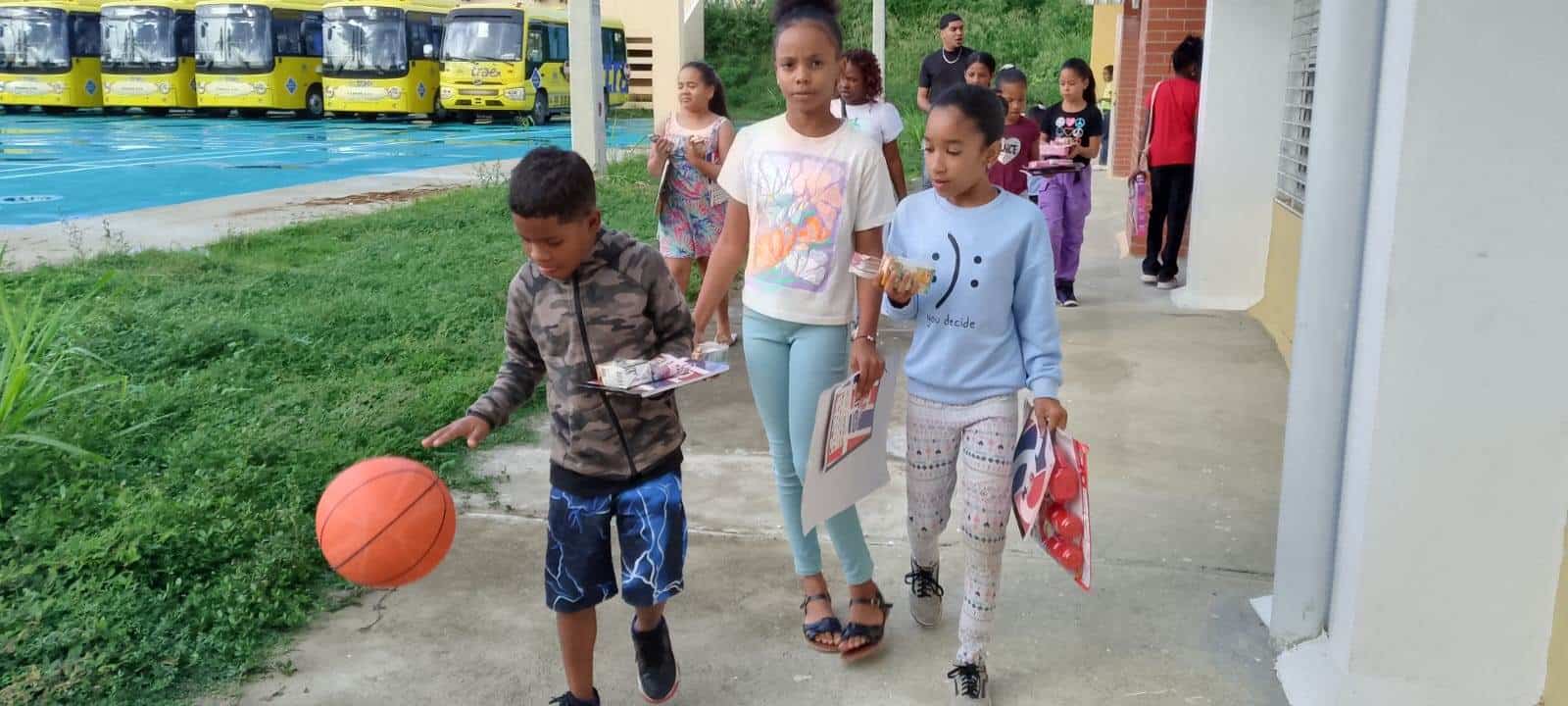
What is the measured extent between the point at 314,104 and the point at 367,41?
3.47 meters

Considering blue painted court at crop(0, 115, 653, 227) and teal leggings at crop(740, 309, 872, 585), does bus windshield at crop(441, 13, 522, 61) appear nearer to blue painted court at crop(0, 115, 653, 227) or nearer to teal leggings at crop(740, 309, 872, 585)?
blue painted court at crop(0, 115, 653, 227)

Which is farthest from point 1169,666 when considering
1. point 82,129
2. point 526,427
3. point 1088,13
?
point 1088,13

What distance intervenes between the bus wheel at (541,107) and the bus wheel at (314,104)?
535 centimetres

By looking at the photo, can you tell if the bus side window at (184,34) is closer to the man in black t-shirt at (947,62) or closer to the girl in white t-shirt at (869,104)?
the man in black t-shirt at (947,62)

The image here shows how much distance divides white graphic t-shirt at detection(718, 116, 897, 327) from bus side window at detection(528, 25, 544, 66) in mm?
28893

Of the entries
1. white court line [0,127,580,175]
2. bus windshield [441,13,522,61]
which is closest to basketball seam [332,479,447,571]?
white court line [0,127,580,175]

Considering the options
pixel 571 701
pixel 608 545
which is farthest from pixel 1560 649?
pixel 571 701

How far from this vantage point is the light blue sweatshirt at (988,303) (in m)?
3.22

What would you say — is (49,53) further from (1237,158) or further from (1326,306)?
(1326,306)

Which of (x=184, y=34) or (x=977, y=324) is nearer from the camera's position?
(x=977, y=324)

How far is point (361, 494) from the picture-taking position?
117 inches

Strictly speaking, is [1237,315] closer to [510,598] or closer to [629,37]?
[510,598]

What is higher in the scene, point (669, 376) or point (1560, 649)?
point (669, 376)

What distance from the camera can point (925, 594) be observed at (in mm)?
3691
